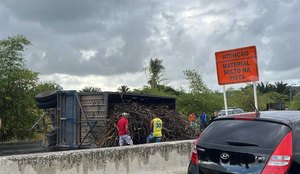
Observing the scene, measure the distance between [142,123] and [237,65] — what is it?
181 inches

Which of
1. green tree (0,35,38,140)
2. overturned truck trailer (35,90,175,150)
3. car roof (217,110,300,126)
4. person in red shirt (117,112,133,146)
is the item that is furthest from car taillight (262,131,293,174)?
green tree (0,35,38,140)

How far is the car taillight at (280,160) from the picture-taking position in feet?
14.9

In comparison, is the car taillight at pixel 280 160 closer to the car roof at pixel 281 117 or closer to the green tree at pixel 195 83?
the car roof at pixel 281 117

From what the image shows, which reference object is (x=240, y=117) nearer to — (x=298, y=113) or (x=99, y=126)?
(x=298, y=113)

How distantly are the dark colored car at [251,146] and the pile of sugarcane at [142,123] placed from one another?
8.36 m

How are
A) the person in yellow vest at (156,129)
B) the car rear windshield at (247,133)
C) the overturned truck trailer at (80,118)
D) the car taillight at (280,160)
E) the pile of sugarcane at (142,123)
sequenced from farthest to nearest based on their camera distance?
the person in yellow vest at (156,129) → the pile of sugarcane at (142,123) → the overturned truck trailer at (80,118) → the car rear windshield at (247,133) → the car taillight at (280,160)

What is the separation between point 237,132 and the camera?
200 inches

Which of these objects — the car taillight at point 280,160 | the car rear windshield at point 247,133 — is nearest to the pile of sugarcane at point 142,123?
the car rear windshield at point 247,133

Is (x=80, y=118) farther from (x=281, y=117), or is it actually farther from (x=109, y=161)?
(x=281, y=117)

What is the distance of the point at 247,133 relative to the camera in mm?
4984

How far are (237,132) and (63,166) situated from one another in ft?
10.8

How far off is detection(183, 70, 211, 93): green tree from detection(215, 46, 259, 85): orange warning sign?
98.1 feet

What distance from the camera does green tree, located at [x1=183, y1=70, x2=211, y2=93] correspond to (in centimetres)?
4256

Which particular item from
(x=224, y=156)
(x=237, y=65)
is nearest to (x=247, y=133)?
(x=224, y=156)
